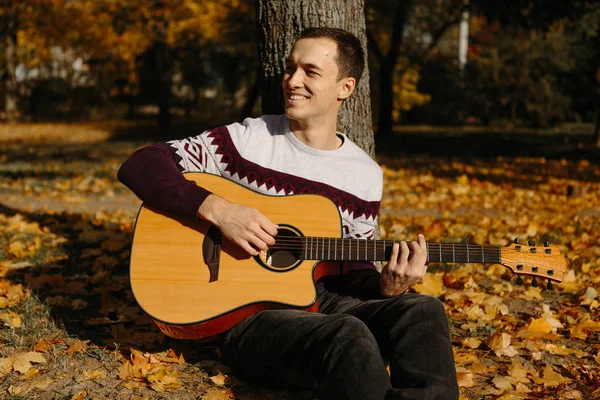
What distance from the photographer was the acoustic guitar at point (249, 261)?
106 inches

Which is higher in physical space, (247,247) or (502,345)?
(247,247)

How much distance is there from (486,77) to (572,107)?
3.12 meters

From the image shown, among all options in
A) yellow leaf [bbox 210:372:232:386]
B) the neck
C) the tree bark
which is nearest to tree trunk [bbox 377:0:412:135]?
the tree bark

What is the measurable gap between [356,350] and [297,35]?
222 centimetres

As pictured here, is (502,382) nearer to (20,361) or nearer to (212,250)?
(212,250)

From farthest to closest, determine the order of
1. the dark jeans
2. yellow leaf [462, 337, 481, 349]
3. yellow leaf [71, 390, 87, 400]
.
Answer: yellow leaf [462, 337, 481, 349] → yellow leaf [71, 390, 87, 400] → the dark jeans

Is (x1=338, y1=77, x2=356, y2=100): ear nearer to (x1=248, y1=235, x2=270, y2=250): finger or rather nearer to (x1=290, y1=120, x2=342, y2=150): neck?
(x1=290, y1=120, x2=342, y2=150): neck

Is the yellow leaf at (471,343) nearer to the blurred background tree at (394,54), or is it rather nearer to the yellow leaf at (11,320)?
the yellow leaf at (11,320)

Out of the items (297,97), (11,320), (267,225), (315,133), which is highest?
(297,97)

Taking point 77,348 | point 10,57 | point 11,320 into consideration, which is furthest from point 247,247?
point 10,57

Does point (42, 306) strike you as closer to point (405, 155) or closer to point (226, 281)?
point (226, 281)

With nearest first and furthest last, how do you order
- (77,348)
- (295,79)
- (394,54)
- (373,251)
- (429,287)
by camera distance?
(373,251) < (295,79) < (77,348) < (429,287) < (394,54)

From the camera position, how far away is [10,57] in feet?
76.5

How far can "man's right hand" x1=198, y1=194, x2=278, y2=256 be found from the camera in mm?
2715
